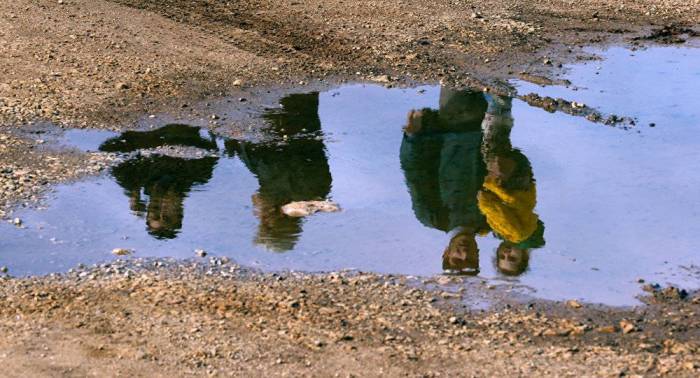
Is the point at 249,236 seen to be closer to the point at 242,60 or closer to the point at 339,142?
the point at 339,142

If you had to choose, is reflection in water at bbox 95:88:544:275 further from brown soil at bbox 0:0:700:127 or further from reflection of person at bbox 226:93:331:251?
brown soil at bbox 0:0:700:127

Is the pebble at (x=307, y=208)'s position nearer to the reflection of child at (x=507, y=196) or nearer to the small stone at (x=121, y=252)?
the reflection of child at (x=507, y=196)

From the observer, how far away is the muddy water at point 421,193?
767 centimetres

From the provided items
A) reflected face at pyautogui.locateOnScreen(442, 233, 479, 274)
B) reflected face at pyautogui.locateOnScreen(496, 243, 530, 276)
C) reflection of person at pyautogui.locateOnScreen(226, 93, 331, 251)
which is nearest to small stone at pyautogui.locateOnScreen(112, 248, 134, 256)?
reflection of person at pyautogui.locateOnScreen(226, 93, 331, 251)

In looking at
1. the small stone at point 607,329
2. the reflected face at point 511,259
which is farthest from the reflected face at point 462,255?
the small stone at point 607,329

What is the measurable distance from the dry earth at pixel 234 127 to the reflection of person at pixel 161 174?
11.1 inches

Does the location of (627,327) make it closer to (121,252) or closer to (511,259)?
(511,259)

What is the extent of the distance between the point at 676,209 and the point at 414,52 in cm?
410

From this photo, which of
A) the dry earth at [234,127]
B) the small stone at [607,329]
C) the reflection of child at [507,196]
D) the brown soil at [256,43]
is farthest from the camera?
the brown soil at [256,43]

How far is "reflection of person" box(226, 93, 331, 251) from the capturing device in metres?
8.16

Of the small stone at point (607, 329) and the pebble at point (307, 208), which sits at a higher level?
the pebble at point (307, 208)

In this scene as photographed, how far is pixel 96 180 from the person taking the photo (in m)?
8.84

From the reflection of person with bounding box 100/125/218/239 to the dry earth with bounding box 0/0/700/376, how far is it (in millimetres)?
283

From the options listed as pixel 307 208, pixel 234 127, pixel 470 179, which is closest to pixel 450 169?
pixel 470 179
